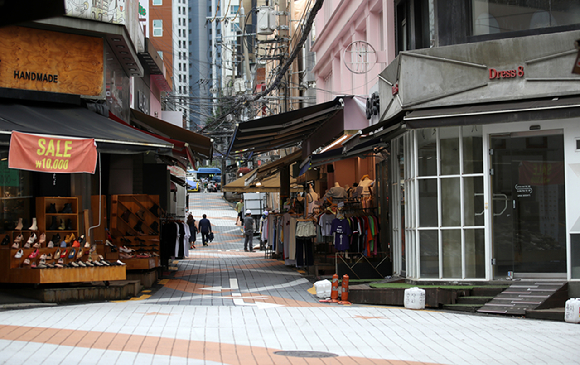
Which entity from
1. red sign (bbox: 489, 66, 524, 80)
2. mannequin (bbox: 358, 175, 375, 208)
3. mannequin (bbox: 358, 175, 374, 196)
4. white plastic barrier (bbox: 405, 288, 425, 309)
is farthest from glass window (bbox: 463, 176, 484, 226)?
mannequin (bbox: 358, 175, 374, 196)

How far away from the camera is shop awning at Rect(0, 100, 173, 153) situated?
12.0 meters

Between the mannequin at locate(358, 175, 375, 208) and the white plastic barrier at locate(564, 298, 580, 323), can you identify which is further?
the mannequin at locate(358, 175, 375, 208)

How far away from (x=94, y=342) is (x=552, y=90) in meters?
8.81

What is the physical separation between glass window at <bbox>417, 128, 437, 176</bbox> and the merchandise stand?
6.35 meters

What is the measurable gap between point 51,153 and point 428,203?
7.11 metres

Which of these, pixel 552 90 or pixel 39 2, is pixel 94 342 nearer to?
pixel 39 2

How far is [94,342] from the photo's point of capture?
26.3ft

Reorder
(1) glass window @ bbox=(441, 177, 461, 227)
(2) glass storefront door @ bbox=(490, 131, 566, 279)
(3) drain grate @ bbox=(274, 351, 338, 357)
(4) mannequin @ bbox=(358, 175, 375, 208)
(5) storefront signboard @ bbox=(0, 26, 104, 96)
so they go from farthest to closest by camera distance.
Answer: (4) mannequin @ bbox=(358, 175, 375, 208) < (5) storefront signboard @ bbox=(0, 26, 104, 96) < (1) glass window @ bbox=(441, 177, 461, 227) < (2) glass storefront door @ bbox=(490, 131, 566, 279) < (3) drain grate @ bbox=(274, 351, 338, 357)

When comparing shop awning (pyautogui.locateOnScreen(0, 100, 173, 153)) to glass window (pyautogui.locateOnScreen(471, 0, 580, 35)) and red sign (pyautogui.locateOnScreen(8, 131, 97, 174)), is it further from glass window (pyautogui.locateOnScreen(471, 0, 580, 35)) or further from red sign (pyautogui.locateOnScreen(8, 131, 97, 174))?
glass window (pyautogui.locateOnScreen(471, 0, 580, 35))

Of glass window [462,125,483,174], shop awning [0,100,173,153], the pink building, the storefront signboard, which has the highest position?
the pink building

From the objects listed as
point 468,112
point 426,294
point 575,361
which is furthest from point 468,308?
point 575,361

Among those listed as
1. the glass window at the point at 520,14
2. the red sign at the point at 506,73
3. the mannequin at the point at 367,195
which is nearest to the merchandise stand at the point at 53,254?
the mannequin at the point at 367,195

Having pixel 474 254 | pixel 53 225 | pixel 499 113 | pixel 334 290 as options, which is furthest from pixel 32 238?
pixel 499 113

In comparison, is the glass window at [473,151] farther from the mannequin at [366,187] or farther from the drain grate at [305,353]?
the drain grate at [305,353]
